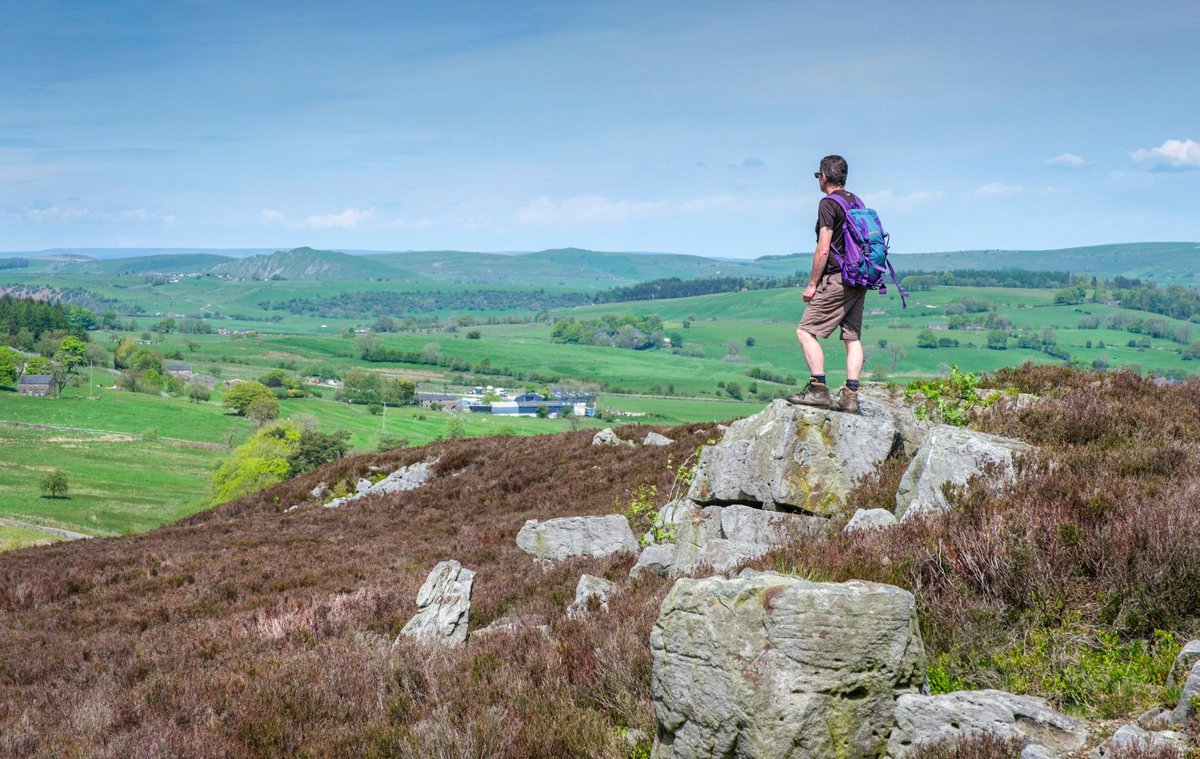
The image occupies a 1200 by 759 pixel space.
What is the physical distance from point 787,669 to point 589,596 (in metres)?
4.65

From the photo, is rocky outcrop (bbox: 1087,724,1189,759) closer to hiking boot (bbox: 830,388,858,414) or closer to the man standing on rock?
the man standing on rock

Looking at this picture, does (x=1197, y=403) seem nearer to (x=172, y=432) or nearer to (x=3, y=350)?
(x=172, y=432)

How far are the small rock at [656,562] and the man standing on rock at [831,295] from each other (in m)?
2.72

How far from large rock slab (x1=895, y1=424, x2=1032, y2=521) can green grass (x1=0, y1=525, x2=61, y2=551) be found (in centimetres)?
5437

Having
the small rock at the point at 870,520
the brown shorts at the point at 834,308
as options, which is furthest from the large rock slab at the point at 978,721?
the brown shorts at the point at 834,308

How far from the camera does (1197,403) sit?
10.9 m

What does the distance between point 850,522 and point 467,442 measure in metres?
21.6

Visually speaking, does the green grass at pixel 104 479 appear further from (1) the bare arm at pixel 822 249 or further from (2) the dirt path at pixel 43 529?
(1) the bare arm at pixel 822 249

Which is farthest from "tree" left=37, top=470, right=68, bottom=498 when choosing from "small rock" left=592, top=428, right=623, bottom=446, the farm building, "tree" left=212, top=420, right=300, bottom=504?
"small rock" left=592, top=428, right=623, bottom=446

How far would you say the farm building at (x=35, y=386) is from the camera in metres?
136

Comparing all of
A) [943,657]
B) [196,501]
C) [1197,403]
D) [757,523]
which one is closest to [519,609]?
[757,523]

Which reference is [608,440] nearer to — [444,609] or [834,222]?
[834,222]

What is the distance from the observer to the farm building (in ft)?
447

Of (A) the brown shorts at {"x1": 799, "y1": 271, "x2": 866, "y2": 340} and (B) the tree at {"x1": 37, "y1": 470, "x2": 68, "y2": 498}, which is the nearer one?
(A) the brown shorts at {"x1": 799, "y1": 271, "x2": 866, "y2": 340}
